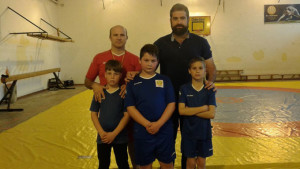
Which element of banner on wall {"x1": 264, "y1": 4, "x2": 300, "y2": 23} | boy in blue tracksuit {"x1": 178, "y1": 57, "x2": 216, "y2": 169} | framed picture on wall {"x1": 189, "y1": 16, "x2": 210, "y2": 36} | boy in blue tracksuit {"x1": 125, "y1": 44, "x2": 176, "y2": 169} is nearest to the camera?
boy in blue tracksuit {"x1": 125, "y1": 44, "x2": 176, "y2": 169}

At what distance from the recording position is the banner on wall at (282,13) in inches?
440

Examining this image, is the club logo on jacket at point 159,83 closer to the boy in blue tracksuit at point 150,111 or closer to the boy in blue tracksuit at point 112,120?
the boy in blue tracksuit at point 150,111

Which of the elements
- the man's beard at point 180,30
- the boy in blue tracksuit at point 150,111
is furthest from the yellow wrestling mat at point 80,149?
the man's beard at point 180,30

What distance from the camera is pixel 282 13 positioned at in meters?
11.2

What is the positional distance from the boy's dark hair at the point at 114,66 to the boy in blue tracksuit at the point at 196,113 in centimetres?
63

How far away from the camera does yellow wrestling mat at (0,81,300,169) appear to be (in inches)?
115

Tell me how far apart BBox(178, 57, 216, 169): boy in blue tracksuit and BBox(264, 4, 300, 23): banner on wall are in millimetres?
10739

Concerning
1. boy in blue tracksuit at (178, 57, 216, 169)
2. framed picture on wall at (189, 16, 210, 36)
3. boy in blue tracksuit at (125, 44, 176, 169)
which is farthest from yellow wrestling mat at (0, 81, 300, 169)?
framed picture on wall at (189, 16, 210, 36)

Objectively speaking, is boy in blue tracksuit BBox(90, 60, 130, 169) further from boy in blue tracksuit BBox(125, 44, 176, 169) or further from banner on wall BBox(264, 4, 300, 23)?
banner on wall BBox(264, 4, 300, 23)

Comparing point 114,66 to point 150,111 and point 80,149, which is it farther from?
point 80,149

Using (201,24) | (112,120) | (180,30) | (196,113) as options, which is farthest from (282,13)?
(112,120)

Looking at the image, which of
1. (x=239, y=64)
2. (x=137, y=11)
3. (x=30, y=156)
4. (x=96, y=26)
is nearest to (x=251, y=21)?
(x=239, y=64)

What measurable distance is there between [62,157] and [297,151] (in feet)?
10.0

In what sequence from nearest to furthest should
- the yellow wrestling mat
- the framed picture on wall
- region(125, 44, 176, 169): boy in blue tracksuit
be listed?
region(125, 44, 176, 169): boy in blue tracksuit
the yellow wrestling mat
the framed picture on wall
